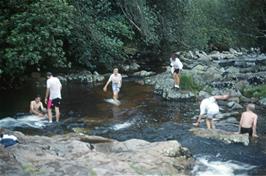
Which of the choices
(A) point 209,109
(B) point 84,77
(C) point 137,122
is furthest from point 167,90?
(B) point 84,77

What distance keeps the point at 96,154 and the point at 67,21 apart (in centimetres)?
1494

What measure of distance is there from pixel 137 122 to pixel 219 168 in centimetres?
599

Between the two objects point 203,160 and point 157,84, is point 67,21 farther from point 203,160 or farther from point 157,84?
point 203,160

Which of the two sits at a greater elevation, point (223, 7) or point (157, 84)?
point (223, 7)

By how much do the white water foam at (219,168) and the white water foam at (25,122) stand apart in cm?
700

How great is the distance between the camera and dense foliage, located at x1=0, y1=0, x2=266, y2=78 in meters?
23.1

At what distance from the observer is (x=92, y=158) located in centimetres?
1094

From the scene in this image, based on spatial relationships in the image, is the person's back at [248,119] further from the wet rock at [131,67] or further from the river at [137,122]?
the wet rock at [131,67]

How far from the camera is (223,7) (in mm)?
41344

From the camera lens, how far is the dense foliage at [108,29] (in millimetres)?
23141

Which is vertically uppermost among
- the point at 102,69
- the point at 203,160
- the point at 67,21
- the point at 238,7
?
the point at 238,7

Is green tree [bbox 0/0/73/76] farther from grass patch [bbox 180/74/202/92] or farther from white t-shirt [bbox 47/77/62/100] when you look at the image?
grass patch [bbox 180/74/202/92]

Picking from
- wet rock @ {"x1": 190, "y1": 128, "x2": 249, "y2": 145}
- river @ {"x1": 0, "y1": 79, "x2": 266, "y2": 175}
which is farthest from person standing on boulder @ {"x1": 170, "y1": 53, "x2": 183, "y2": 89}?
wet rock @ {"x1": 190, "y1": 128, "x2": 249, "y2": 145}

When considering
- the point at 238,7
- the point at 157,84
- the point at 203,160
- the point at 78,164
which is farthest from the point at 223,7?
the point at 78,164
